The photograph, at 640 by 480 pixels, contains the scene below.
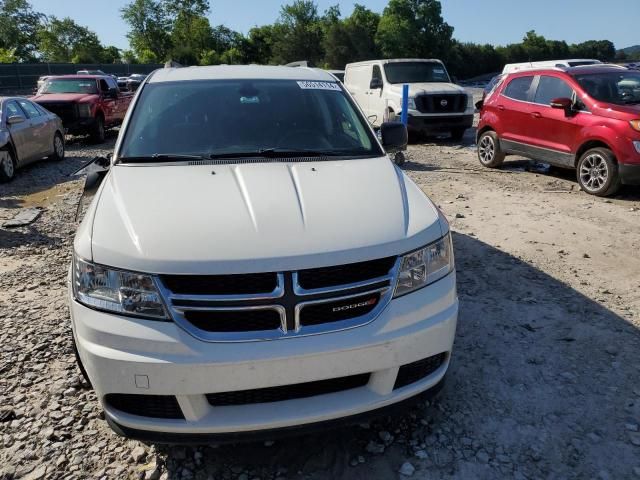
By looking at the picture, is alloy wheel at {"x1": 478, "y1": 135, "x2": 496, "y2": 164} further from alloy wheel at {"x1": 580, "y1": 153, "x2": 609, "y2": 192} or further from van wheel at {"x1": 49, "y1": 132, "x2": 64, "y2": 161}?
van wheel at {"x1": 49, "y1": 132, "x2": 64, "y2": 161}

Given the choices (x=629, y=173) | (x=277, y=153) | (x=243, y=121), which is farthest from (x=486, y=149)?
(x=277, y=153)

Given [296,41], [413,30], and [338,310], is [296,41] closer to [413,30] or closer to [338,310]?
[413,30]

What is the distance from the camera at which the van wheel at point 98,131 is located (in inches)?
570

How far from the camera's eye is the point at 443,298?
8.19ft

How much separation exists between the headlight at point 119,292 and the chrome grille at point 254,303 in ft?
0.19

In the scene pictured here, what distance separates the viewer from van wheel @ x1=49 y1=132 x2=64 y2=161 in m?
11.6

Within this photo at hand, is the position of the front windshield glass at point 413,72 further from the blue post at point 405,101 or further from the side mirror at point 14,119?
the side mirror at point 14,119

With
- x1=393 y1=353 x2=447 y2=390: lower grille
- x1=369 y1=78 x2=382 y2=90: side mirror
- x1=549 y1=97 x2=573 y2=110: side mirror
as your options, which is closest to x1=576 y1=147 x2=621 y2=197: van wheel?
x1=549 y1=97 x2=573 y2=110: side mirror

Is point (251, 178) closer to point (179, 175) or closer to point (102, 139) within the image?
point (179, 175)

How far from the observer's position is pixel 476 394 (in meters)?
3.07

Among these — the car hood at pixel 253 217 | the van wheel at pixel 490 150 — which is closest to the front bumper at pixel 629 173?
the van wheel at pixel 490 150

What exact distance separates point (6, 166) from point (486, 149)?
29.0 feet

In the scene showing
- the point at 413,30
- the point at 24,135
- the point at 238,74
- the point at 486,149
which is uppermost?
the point at 413,30

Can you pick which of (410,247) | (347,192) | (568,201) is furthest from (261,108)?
(568,201)
